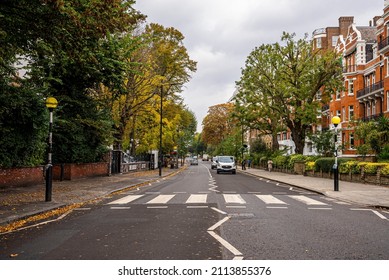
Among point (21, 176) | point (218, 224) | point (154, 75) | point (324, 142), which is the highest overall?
point (154, 75)

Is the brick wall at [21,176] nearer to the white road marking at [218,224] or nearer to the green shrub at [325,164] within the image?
the white road marking at [218,224]

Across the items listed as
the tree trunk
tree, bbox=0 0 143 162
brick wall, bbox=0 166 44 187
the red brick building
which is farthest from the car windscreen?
brick wall, bbox=0 166 44 187

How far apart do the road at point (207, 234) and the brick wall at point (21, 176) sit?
7564mm

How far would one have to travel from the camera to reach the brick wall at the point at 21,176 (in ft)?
58.1

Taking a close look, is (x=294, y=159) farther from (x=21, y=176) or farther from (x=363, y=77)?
(x=21, y=176)

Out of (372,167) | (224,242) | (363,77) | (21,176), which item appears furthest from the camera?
(363,77)

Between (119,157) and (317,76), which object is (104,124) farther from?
(317,76)

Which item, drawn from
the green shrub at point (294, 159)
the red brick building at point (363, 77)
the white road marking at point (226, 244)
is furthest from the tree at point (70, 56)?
the red brick building at point (363, 77)

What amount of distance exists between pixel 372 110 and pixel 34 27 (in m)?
43.5

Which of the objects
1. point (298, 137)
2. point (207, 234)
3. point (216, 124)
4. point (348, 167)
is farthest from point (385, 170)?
point (216, 124)

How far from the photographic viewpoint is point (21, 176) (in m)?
19.0

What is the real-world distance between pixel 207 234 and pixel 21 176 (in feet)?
46.8

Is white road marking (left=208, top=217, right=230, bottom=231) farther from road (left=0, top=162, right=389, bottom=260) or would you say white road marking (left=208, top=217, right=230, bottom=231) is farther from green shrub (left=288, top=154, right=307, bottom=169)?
green shrub (left=288, top=154, right=307, bottom=169)

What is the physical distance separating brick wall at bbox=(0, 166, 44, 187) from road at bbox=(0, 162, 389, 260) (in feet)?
24.8
